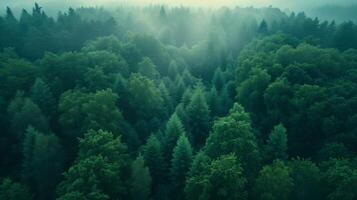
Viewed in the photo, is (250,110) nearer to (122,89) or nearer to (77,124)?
(122,89)

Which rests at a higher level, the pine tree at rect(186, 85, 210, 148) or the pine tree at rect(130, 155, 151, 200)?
the pine tree at rect(186, 85, 210, 148)

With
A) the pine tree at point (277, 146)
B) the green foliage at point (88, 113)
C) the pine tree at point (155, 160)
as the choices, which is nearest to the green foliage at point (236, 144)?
the pine tree at point (277, 146)

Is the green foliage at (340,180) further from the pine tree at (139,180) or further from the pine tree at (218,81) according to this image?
the pine tree at (218,81)

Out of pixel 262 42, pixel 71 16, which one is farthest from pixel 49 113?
pixel 71 16

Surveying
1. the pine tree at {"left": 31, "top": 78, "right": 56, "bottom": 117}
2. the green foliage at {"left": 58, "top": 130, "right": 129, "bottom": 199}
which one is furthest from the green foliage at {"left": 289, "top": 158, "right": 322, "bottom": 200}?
the pine tree at {"left": 31, "top": 78, "right": 56, "bottom": 117}

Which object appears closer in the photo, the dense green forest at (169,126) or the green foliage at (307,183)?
the dense green forest at (169,126)

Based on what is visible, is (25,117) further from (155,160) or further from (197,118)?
(197,118)

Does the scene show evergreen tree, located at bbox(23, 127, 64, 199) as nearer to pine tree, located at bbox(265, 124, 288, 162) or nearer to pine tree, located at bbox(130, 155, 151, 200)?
pine tree, located at bbox(130, 155, 151, 200)
